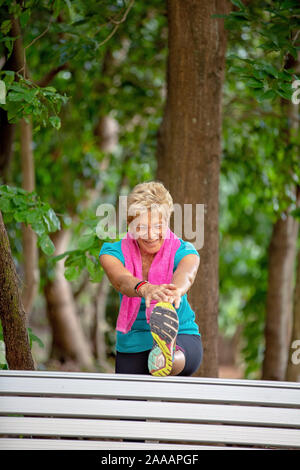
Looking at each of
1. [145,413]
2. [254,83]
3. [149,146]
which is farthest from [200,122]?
[149,146]

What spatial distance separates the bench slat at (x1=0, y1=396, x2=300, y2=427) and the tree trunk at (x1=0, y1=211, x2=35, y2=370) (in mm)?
565

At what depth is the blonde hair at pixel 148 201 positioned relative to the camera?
2.68 metres

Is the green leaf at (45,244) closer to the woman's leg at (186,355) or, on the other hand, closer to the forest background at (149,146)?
the forest background at (149,146)

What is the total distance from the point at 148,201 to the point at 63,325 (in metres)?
6.30

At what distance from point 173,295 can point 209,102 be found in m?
1.62

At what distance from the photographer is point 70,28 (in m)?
4.37

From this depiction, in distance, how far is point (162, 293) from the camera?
7.96ft

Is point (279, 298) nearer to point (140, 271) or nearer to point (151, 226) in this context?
point (140, 271)

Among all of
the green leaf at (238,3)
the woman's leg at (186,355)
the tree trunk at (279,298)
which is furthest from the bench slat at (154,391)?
the tree trunk at (279,298)

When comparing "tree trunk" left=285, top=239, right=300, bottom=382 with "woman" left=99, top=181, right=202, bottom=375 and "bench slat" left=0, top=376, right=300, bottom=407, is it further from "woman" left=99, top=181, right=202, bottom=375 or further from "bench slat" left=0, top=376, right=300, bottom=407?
"bench slat" left=0, top=376, right=300, bottom=407

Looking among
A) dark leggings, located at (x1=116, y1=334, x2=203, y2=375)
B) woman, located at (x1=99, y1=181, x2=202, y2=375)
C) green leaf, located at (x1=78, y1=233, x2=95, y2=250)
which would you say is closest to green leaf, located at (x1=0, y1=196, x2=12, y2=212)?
green leaf, located at (x1=78, y1=233, x2=95, y2=250)

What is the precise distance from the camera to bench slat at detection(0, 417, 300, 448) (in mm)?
1975
